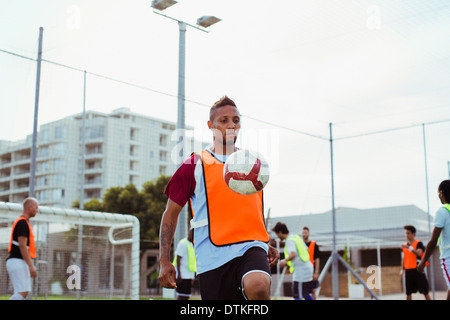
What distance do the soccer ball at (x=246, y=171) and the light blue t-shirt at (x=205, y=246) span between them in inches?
11.2

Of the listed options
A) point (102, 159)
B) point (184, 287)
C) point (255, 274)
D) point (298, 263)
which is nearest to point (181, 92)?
point (184, 287)

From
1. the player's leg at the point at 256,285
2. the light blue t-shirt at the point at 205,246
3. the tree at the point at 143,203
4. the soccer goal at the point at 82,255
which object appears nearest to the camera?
the player's leg at the point at 256,285

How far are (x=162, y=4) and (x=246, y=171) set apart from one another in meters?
7.59

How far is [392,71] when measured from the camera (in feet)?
37.6

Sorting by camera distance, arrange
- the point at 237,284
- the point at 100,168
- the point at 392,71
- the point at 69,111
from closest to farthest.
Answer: the point at 237,284 → the point at 392,71 → the point at 69,111 → the point at 100,168

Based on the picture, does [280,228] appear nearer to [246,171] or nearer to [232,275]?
[232,275]

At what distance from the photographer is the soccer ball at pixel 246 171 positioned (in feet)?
10.2

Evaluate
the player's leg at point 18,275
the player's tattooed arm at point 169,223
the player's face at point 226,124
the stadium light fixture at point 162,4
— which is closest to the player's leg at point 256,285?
the player's tattooed arm at point 169,223

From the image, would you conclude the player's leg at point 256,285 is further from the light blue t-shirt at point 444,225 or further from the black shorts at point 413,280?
the black shorts at point 413,280

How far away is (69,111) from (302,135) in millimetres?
6495

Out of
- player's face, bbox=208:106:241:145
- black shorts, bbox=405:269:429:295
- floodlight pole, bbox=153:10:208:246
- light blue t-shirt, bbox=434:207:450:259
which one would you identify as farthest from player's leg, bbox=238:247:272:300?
black shorts, bbox=405:269:429:295

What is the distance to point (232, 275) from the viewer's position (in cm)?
322

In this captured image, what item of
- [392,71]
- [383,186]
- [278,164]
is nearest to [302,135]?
[278,164]

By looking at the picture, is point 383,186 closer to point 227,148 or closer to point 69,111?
point 69,111
